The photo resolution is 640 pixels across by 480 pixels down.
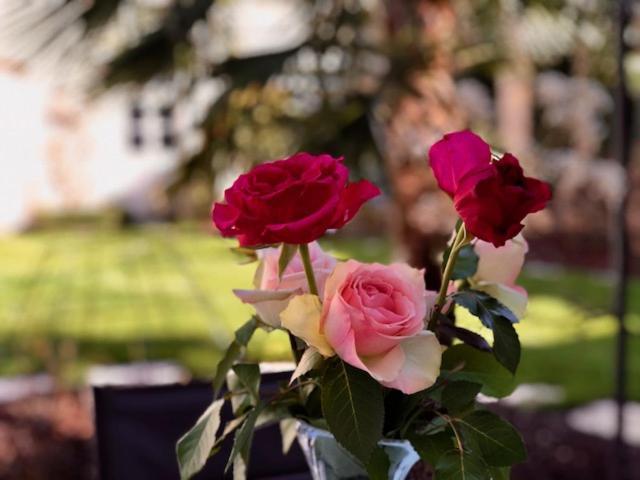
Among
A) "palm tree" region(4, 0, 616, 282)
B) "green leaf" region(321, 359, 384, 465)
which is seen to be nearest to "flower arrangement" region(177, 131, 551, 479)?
"green leaf" region(321, 359, 384, 465)

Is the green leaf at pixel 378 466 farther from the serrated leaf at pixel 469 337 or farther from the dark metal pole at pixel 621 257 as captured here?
the dark metal pole at pixel 621 257

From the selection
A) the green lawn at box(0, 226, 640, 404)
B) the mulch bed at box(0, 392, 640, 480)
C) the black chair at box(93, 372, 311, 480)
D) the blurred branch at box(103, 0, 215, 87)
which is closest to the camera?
the black chair at box(93, 372, 311, 480)

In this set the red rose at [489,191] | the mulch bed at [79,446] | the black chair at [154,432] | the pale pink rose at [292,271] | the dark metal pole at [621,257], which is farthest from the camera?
the mulch bed at [79,446]

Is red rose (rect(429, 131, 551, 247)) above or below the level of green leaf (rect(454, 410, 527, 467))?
above

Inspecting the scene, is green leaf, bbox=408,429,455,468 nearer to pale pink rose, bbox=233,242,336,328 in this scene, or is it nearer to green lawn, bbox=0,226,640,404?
pale pink rose, bbox=233,242,336,328

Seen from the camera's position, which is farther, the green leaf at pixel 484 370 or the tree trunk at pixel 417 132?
the tree trunk at pixel 417 132

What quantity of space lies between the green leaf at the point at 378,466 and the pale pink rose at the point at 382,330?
52mm

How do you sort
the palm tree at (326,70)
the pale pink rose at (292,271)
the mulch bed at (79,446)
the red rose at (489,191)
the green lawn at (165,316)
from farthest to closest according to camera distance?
the green lawn at (165,316) → the mulch bed at (79,446) → the palm tree at (326,70) → the pale pink rose at (292,271) → the red rose at (489,191)

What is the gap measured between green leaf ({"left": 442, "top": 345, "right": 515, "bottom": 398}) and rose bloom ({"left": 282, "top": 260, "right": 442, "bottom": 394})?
0.30 feet

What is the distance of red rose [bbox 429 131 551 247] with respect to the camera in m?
0.64

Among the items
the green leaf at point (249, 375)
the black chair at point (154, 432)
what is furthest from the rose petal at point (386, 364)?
the black chair at point (154, 432)

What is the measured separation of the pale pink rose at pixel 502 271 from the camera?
30.9 inches

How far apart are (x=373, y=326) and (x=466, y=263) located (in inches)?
6.1

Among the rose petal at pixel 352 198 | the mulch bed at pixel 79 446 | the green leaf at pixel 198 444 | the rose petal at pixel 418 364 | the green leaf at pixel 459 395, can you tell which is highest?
the rose petal at pixel 352 198
